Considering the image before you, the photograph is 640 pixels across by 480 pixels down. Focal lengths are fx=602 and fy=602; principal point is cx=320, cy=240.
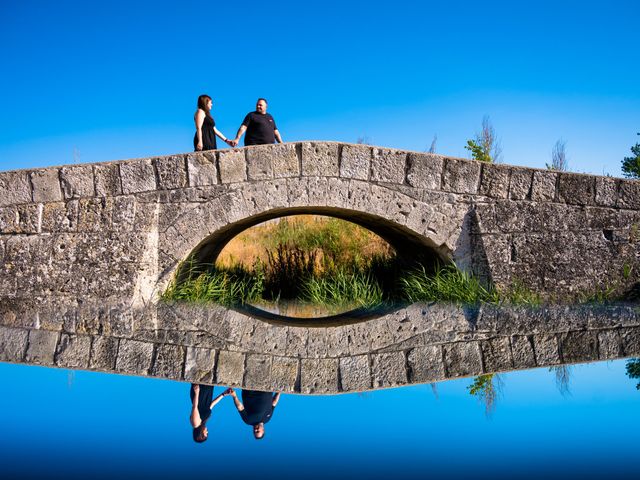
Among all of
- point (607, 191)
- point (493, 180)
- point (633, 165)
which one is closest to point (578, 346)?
point (493, 180)

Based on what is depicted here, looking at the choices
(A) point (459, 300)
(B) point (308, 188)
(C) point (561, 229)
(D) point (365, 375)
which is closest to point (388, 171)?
(B) point (308, 188)

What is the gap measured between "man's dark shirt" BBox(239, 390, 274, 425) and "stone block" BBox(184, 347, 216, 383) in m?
0.35

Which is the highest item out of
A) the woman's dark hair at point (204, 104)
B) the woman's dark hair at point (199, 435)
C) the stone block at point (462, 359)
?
the woman's dark hair at point (204, 104)

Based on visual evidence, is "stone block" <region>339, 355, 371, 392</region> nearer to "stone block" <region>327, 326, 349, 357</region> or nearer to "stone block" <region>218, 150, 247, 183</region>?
"stone block" <region>327, 326, 349, 357</region>

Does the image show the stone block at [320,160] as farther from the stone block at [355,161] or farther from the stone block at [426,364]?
the stone block at [426,364]

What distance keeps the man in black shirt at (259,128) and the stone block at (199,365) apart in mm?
3821

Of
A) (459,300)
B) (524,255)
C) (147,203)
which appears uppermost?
(147,203)

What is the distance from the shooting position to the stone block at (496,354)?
151 inches

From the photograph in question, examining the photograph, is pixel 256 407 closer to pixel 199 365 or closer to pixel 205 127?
pixel 199 365

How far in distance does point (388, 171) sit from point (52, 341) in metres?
3.59

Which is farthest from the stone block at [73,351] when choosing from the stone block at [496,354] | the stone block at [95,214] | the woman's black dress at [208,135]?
the woman's black dress at [208,135]

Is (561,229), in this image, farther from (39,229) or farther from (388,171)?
(39,229)

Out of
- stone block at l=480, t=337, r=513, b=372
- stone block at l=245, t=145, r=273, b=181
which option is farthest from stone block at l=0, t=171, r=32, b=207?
stone block at l=480, t=337, r=513, b=372

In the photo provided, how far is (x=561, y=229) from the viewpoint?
6.51 metres
